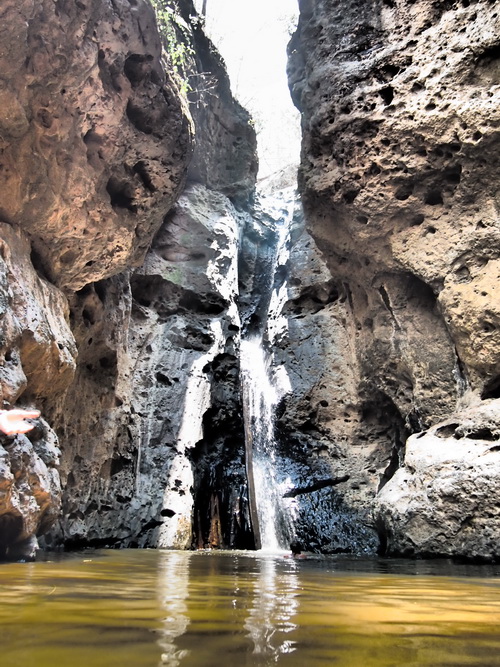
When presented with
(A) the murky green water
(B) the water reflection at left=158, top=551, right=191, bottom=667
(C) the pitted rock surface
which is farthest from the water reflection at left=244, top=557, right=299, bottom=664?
(C) the pitted rock surface

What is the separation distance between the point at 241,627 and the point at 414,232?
7994mm

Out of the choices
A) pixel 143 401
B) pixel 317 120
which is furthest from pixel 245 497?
pixel 317 120

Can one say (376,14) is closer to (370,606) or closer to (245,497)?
(245,497)

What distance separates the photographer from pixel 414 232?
855cm

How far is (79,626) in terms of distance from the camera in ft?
4.67

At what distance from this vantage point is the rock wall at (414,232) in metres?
6.46

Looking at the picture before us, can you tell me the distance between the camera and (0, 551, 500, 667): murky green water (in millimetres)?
1137

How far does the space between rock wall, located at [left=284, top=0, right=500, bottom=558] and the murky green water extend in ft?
13.6

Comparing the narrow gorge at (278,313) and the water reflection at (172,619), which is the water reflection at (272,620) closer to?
the water reflection at (172,619)

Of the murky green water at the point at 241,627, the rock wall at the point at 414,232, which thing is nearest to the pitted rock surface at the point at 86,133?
the rock wall at the point at 414,232

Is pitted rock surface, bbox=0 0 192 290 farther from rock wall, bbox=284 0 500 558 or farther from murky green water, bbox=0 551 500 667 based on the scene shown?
murky green water, bbox=0 551 500 667

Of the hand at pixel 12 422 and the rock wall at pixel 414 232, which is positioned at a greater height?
the rock wall at pixel 414 232

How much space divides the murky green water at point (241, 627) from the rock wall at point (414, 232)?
4.16m

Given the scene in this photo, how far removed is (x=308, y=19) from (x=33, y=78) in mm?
7317
